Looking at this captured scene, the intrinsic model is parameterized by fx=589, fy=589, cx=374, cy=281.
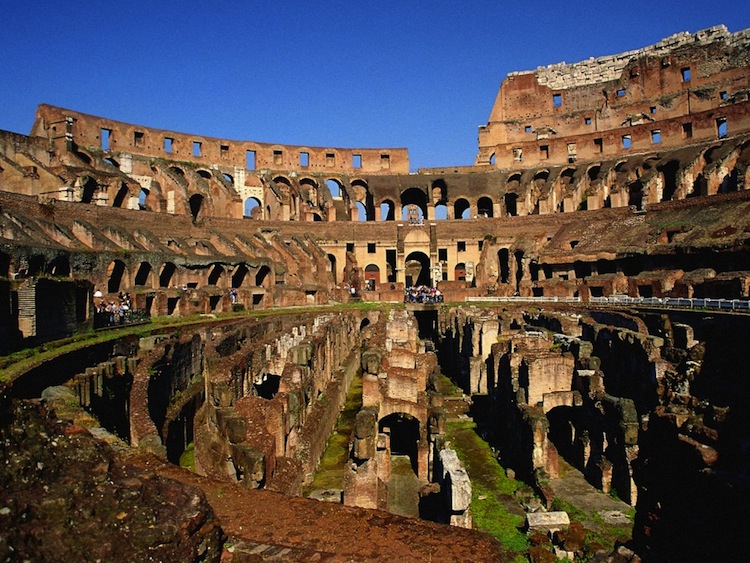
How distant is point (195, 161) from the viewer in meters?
52.8

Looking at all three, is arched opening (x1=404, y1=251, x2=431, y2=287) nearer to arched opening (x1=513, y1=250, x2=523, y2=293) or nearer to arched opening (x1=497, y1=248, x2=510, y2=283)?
arched opening (x1=497, y1=248, x2=510, y2=283)

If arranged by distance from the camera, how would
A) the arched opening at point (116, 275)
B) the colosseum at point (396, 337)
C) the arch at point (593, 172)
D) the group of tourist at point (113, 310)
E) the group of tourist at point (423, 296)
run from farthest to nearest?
the arch at point (593, 172) → the group of tourist at point (423, 296) → the arched opening at point (116, 275) → the group of tourist at point (113, 310) → the colosseum at point (396, 337)

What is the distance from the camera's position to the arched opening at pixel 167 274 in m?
34.3

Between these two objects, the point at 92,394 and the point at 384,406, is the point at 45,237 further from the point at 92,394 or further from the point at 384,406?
the point at 384,406

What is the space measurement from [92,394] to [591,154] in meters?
50.3

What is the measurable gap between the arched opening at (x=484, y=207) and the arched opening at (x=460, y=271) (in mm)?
7115

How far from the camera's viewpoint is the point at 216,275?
1476 inches

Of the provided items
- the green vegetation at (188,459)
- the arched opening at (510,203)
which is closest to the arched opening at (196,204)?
the arched opening at (510,203)

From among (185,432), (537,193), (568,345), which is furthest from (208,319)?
(537,193)

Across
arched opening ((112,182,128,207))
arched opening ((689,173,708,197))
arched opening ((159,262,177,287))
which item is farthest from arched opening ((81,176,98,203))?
arched opening ((689,173,708,197))

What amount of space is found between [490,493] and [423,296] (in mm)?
28634

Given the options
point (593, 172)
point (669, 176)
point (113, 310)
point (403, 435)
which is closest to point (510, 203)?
point (593, 172)

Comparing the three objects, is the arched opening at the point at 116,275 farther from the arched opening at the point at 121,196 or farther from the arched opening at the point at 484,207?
the arched opening at the point at 484,207

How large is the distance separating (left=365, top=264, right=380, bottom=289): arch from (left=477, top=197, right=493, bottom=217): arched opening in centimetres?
1162
